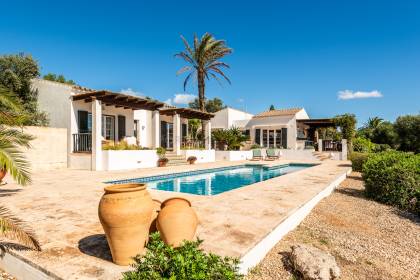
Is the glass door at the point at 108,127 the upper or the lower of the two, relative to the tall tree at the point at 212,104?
lower

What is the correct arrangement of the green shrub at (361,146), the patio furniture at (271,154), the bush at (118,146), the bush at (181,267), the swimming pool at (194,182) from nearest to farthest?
the bush at (181,267) → the swimming pool at (194,182) → the bush at (118,146) → the patio furniture at (271,154) → the green shrub at (361,146)

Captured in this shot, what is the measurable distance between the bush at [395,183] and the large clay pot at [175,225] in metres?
6.78

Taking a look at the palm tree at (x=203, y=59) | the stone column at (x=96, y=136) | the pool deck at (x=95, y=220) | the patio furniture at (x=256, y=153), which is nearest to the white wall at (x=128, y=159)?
the stone column at (x=96, y=136)

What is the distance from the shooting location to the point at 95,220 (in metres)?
4.97

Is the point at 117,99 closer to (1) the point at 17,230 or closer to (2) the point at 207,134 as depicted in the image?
(2) the point at 207,134

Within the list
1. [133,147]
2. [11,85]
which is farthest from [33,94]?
[133,147]

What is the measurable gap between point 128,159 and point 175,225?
1305cm

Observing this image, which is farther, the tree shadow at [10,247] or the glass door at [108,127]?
the glass door at [108,127]

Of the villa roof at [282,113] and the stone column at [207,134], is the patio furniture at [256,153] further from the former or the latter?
the villa roof at [282,113]

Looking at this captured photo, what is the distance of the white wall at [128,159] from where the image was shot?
47.4ft

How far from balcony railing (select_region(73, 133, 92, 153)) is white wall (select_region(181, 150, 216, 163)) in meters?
6.81

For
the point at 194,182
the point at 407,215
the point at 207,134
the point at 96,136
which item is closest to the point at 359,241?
the point at 407,215

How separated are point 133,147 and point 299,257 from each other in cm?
1394

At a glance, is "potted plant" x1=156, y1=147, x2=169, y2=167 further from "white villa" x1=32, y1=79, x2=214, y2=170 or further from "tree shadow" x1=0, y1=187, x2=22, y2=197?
"tree shadow" x1=0, y1=187, x2=22, y2=197
